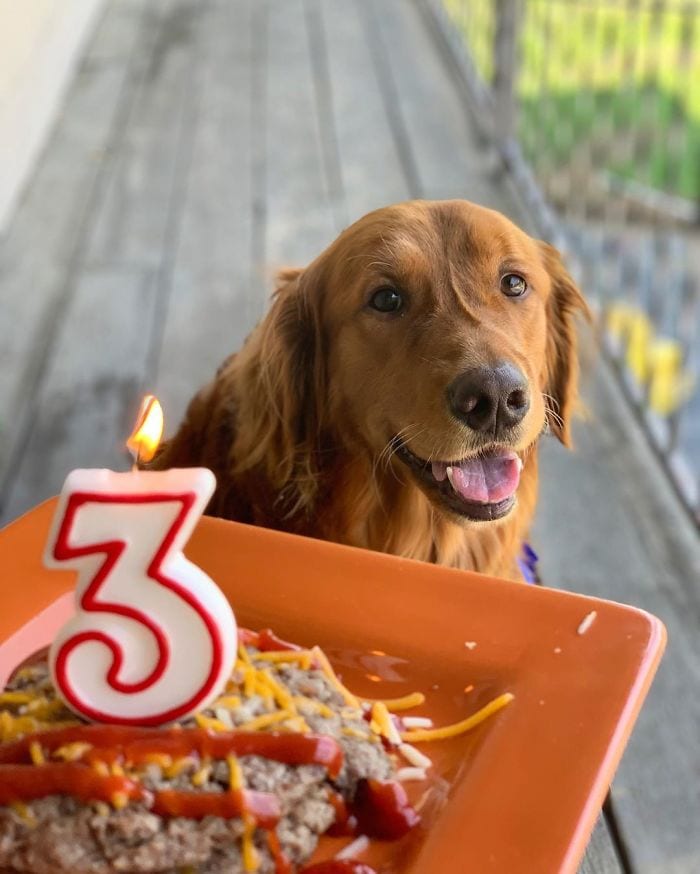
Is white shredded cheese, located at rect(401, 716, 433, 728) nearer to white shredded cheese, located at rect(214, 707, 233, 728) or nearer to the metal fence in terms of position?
white shredded cheese, located at rect(214, 707, 233, 728)

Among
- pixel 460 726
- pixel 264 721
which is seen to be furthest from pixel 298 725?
pixel 460 726

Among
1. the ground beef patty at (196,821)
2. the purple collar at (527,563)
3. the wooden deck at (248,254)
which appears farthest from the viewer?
the wooden deck at (248,254)

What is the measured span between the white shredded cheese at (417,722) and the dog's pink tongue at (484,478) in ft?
1.14

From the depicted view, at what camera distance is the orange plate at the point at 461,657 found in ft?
2.36

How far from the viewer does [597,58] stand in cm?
301

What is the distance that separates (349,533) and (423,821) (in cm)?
65

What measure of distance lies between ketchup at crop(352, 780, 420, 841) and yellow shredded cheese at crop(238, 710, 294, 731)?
0.26 ft

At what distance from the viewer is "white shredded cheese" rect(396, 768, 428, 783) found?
0.79m

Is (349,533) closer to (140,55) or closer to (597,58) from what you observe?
(597,58)

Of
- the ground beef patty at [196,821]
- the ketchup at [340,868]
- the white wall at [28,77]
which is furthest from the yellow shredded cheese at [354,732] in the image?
the white wall at [28,77]

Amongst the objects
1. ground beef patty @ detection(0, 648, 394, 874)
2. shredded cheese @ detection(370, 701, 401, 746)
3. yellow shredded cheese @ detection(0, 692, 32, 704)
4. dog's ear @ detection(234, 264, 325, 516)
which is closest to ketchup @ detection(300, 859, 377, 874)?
ground beef patty @ detection(0, 648, 394, 874)

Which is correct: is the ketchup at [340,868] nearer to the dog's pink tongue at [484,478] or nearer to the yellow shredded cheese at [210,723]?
the yellow shredded cheese at [210,723]

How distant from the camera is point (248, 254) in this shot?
9.59 feet

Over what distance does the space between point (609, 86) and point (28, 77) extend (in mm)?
2267
